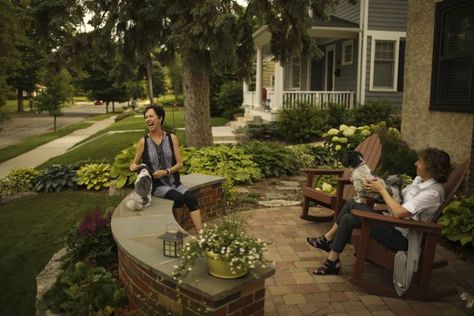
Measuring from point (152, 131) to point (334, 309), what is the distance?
2570 millimetres

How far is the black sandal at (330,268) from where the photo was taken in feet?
12.6

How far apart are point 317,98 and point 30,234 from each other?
10532 mm

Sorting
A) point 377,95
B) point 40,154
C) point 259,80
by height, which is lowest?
point 40,154

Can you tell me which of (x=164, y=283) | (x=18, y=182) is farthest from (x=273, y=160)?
(x=164, y=283)

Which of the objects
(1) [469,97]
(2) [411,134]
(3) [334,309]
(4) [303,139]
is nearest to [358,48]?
(4) [303,139]

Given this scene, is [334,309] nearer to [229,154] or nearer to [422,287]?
[422,287]

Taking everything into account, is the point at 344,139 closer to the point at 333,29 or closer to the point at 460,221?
the point at 460,221

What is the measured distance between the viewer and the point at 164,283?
272 centimetres

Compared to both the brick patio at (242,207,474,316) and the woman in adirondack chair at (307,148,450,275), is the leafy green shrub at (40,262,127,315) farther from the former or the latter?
the woman in adirondack chair at (307,148,450,275)

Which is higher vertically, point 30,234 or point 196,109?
point 196,109

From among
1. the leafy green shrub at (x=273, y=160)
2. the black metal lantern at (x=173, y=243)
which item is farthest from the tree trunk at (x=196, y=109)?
the black metal lantern at (x=173, y=243)

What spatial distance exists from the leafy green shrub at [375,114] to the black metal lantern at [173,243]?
37.1 ft

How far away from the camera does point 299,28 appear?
9.61 m

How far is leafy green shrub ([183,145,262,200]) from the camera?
7363 millimetres
